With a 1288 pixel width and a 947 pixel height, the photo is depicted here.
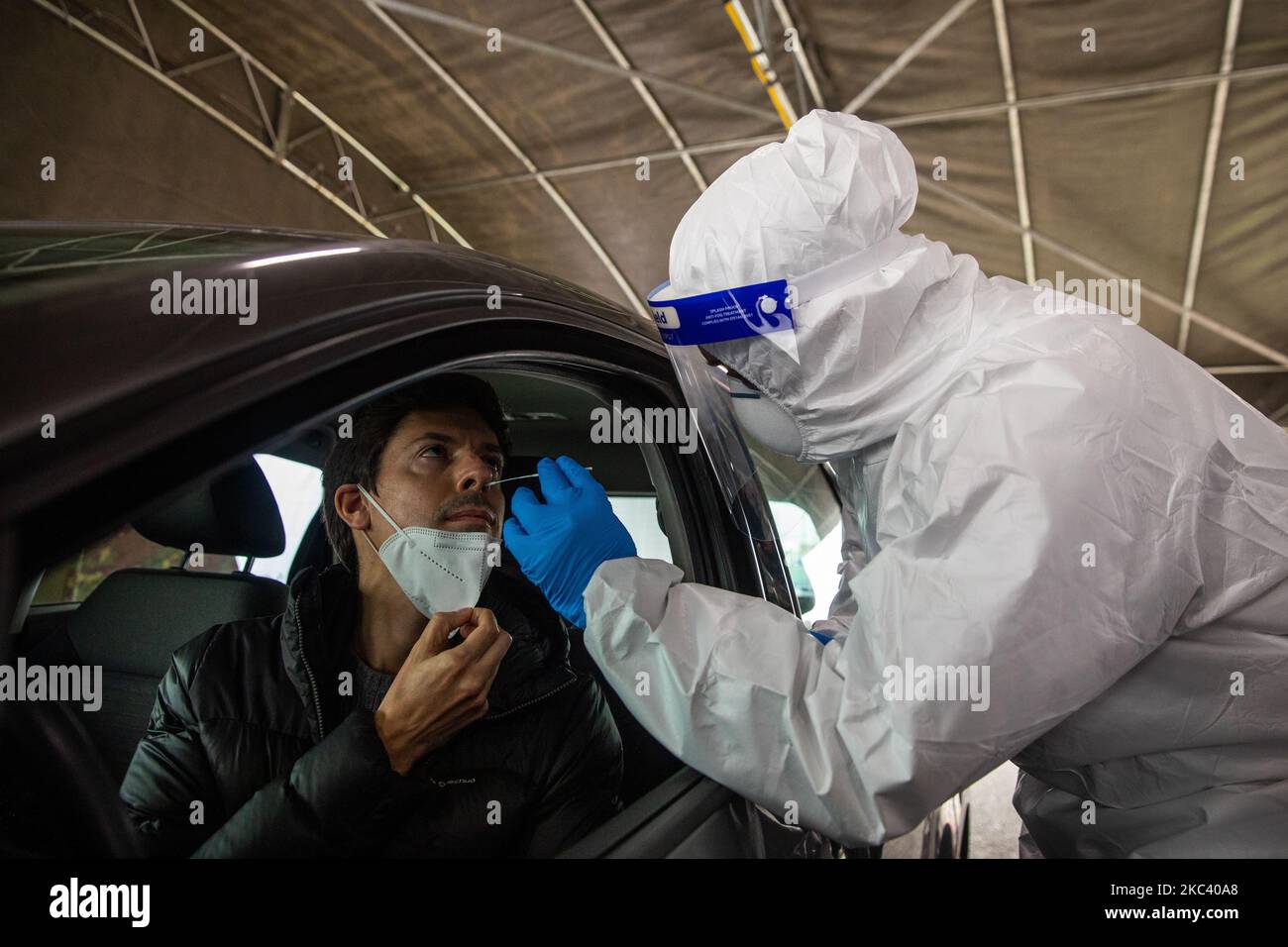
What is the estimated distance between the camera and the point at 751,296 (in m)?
1.56

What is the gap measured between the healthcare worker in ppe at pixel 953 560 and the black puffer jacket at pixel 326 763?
156 mm

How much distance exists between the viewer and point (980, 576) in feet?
3.87

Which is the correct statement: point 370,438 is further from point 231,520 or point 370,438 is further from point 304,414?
point 304,414

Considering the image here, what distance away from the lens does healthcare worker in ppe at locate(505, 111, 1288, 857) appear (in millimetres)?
1188

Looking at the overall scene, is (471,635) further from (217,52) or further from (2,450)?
(217,52)

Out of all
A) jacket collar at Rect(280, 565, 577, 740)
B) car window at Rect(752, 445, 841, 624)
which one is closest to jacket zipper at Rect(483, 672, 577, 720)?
jacket collar at Rect(280, 565, 577, 740)

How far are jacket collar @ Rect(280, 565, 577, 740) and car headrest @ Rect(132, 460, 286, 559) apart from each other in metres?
0.14

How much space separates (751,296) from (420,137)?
9.10 meters

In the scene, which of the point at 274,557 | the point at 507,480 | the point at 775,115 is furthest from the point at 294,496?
the point at 775,115

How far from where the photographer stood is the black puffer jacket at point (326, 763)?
97 centimetres

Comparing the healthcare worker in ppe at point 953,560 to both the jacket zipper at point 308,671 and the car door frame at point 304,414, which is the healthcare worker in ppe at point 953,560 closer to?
the car door frame at point 304,414

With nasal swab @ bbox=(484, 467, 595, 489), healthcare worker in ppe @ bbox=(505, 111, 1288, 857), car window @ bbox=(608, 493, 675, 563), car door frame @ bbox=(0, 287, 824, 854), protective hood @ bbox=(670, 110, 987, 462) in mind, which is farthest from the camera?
car window @ bbox=(608, 493, 675, 563)

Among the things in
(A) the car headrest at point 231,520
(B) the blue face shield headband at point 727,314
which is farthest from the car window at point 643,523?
(A) the car headrest at point 231,520

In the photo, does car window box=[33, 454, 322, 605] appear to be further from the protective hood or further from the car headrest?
the protective hood
